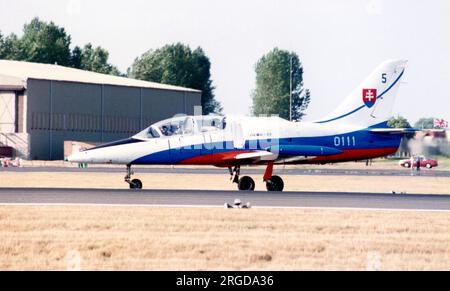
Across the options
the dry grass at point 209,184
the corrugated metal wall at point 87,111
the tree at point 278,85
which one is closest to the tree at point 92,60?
the tree at point 278,85

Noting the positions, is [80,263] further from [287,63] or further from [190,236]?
[287,63]

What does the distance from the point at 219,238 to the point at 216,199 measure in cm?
1110

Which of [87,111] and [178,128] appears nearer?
[178,128]

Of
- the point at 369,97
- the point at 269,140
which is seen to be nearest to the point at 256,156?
the point at 269,140

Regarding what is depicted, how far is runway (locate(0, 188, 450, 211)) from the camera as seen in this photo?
102 ft

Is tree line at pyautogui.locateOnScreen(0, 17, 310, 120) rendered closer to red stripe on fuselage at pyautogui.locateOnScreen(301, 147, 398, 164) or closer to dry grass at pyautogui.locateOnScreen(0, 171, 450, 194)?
dry grass at pyautogui.locateOnScreen(0, 171, 450, 194)

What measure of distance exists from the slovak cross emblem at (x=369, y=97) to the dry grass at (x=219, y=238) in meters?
14.5

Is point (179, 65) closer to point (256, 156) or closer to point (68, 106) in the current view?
point (68, 106)

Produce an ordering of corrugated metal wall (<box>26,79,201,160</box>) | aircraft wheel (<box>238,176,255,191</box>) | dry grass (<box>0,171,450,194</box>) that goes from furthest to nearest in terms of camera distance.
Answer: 1. corrugated metal wall (<box>26,79,201,160</box>)
2. dry grass (<box>0,171,450,194</box>)
3. aircraft wheel (<box>238,176,255,191</box>)

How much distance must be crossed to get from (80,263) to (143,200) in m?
13.2

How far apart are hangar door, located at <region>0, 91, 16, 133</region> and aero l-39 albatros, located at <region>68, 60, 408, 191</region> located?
5869 centimetres

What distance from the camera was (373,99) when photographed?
43000mm

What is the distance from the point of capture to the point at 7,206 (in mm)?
28781

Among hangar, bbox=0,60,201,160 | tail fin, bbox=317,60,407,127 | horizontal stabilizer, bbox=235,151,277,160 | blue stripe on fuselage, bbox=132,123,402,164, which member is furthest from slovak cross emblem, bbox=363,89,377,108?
hangar, bbox=0,60,201,160
